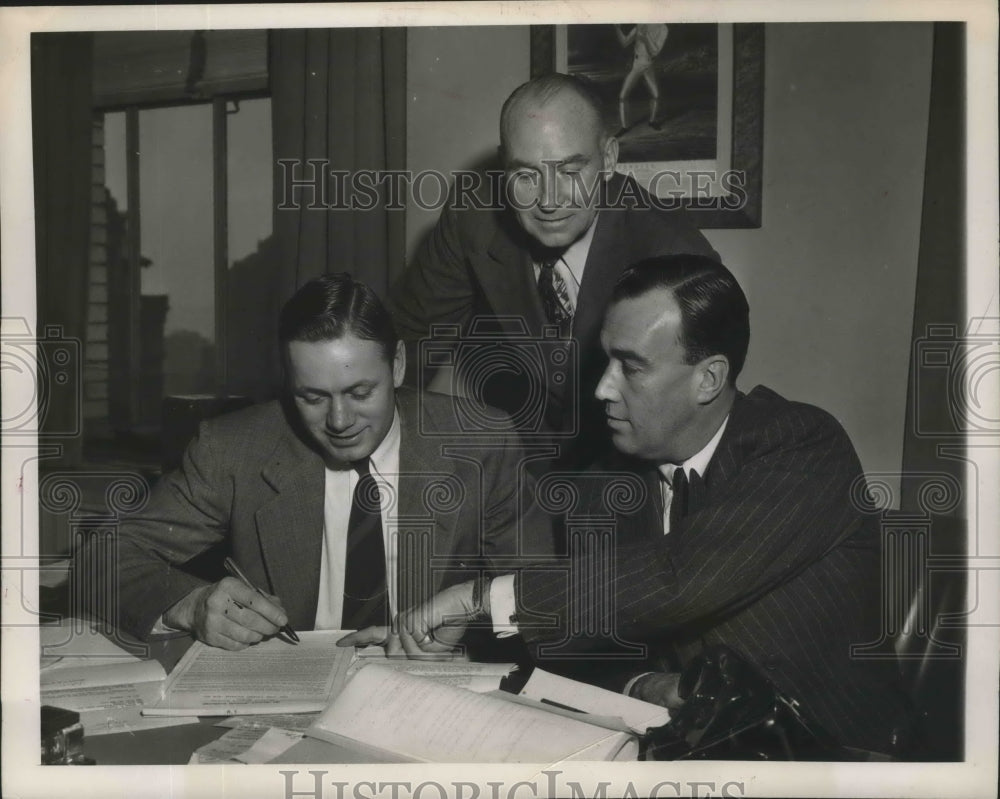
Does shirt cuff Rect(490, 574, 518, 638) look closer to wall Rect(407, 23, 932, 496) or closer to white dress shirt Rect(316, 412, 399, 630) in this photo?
white dress shirt Rect(316, 412, 399, 630)

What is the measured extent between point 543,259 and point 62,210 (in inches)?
36.2

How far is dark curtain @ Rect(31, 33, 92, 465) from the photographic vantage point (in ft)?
5.42

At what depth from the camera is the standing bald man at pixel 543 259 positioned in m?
1.62

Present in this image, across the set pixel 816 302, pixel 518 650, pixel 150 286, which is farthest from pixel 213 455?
pixel 816 302

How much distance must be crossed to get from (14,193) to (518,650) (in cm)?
127

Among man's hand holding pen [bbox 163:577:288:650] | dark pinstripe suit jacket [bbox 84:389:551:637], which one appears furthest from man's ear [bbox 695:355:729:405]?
man's hand holding pen [bbox 163:577:288:650]

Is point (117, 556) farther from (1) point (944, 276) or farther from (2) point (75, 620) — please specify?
(1) point (944, 276)

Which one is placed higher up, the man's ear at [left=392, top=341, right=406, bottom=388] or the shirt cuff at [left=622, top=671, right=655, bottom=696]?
the man's ear at [left=392, top=341, right=406, bottom=388]

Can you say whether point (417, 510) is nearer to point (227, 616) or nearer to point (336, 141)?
point (227, 616)

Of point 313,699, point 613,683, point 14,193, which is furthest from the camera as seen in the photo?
point 14,193

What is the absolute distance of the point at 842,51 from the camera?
162cm

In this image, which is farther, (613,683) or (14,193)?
(14,193)

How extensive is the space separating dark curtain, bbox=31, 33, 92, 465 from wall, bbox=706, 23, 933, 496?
1.20 m

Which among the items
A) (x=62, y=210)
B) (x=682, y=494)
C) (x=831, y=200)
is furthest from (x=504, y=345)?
(x=62, y=210)
